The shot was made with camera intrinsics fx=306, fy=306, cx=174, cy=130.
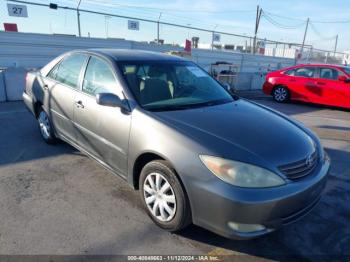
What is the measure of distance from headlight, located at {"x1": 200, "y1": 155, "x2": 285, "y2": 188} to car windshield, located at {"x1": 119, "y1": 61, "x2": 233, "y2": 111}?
3.27ft

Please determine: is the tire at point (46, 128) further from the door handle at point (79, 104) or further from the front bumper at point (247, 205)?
the front bumper at point (247, 205)

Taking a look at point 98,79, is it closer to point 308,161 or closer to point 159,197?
point 159,197

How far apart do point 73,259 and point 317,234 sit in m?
2.22

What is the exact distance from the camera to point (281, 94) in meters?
10.6

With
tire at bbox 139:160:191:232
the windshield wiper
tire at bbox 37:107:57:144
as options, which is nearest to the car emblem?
tire at bbox 139:160:191:232

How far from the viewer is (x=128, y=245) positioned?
8.73 ft

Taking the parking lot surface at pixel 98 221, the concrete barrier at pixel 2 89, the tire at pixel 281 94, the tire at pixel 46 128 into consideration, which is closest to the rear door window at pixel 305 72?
the tire at pixel 281 94

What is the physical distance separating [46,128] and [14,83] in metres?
4.35

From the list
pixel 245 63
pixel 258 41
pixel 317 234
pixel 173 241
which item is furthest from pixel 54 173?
pixel 258 41

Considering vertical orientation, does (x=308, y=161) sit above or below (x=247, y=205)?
above

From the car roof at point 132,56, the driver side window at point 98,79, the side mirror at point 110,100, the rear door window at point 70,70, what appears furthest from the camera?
the rear door window at point 70,70

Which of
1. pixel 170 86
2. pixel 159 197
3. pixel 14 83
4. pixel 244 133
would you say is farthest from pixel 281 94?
pixel 159 197

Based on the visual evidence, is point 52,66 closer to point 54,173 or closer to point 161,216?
point 54,173

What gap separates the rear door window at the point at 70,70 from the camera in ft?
13.2
